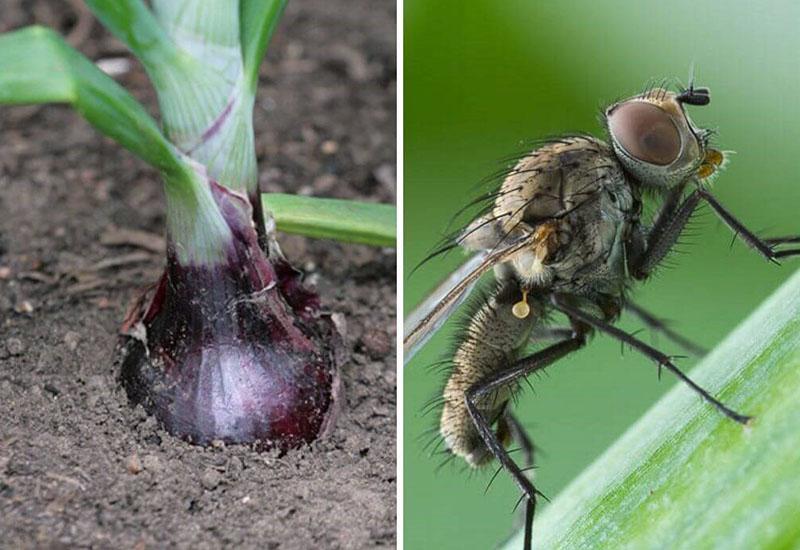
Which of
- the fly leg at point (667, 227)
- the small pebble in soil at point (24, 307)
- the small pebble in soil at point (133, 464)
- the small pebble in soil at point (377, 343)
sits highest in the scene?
the fly leg at point (667, 227)

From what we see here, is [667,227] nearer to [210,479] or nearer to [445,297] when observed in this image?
[445,297]

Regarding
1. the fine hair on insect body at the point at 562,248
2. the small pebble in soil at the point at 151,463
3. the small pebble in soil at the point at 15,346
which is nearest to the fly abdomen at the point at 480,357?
the fine hair on insect body at the point at 562,248

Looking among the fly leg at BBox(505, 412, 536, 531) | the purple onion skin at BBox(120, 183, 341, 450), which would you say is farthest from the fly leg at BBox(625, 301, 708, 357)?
the purple onion skin at BBox(120, 183, 341, 450)

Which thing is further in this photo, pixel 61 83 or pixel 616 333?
pixel 616 333

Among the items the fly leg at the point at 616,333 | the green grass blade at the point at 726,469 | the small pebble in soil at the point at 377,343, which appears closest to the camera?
the green grass blade at the point at 726,469

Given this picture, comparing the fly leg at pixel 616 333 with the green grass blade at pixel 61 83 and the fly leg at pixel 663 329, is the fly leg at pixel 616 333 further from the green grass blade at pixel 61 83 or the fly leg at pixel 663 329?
the green grass blade at pixel 61 83

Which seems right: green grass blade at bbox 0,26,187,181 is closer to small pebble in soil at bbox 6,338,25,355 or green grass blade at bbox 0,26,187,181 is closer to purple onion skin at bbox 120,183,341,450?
purple onion skin at bbox 120,183,341,450

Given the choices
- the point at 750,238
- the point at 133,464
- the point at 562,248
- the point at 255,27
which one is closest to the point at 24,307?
the point at 133,464
